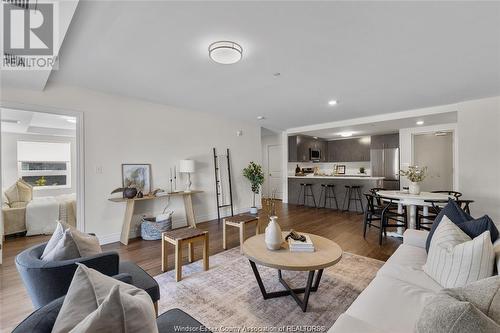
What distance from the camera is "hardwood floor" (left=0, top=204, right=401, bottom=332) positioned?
203 cm

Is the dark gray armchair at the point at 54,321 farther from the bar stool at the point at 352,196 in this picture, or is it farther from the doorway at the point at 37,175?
the bar stool at the point at 352,196

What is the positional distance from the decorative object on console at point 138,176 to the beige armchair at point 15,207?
6.57 ft

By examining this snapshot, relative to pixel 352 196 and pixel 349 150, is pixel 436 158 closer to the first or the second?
pixel 349 150

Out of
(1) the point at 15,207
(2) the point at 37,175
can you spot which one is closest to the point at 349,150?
(1) the point at 15,207

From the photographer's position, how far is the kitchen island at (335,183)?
5805 millimetres

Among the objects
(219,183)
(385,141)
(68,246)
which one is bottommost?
(68,246)

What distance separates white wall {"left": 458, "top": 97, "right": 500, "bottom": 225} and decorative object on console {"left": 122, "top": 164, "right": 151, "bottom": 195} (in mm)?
5833

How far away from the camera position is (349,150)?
802cm

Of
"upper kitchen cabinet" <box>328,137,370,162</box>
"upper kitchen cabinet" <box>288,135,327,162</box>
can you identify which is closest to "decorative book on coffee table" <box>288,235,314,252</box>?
"upper kitchen cabinet" <box>288,135,327,162</box>

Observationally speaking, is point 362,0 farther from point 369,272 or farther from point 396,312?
point 369,272

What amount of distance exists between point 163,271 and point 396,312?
2233 mm

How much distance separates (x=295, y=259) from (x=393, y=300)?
70 cm

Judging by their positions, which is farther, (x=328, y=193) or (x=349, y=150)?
(x=349, y=150)

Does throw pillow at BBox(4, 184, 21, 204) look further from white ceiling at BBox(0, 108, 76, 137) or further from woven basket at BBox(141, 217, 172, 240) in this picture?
woven basket at BBox(141, 217, 172, 240)
